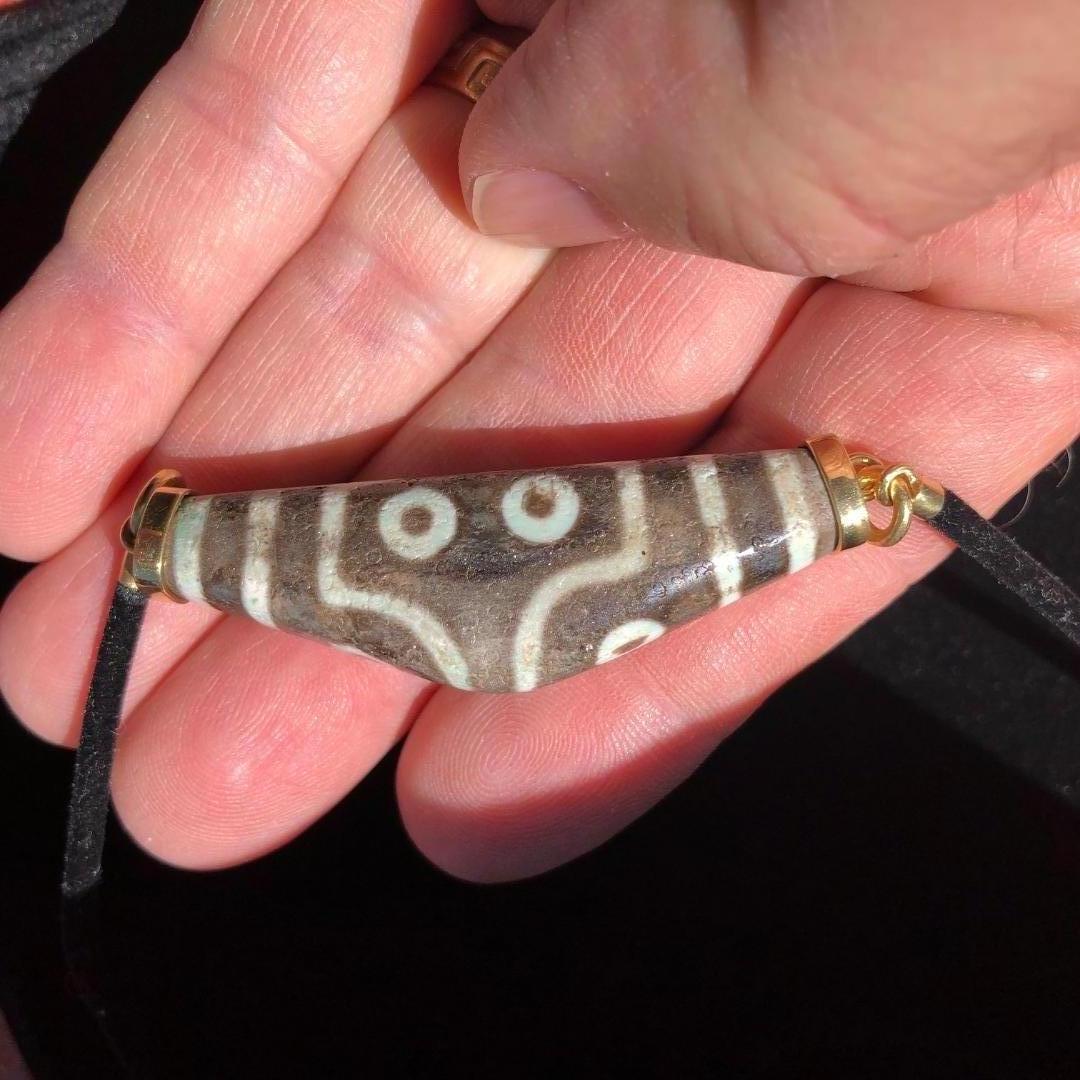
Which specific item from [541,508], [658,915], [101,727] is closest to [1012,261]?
[541,508]

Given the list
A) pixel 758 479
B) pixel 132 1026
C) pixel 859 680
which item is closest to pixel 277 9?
pixel 758 479

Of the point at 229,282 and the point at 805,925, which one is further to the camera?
the point at 805,925

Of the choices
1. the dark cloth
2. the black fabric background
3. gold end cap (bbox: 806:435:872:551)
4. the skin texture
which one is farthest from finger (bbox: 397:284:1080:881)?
the dark cloth

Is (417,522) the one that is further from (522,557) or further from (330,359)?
(330,359)

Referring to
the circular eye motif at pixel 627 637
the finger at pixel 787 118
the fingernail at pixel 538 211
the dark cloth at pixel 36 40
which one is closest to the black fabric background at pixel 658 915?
the dark cloth at pixel 36 40

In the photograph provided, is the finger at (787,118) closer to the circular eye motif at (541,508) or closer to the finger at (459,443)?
the finger at (459,443)

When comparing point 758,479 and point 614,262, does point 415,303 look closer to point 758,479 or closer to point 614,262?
point 614,262
